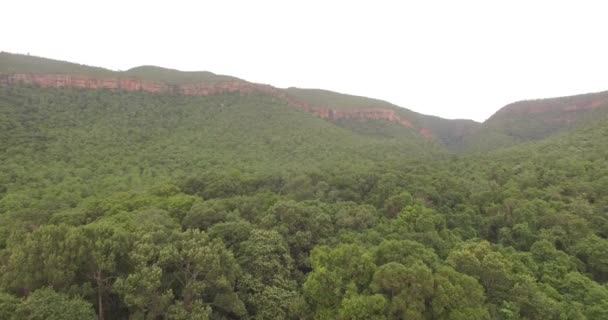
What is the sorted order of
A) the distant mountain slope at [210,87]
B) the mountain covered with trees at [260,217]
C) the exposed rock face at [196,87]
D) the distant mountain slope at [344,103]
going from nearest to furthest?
the mountain covered with trees at [260,217]
the exposed rock face at [196,87]
the distant mountain slope at [210,87]
the distant mountain slope at [344,103]

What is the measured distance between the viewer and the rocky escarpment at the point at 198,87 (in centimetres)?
6656

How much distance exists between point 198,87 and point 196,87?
465 millimetres

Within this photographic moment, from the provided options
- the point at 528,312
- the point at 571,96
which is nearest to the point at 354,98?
the point at 571,96

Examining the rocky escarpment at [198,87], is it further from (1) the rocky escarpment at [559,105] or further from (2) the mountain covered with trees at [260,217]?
(1) the rocky escarpment at [559,105]

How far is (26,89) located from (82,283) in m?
60.3

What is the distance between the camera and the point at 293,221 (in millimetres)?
29094

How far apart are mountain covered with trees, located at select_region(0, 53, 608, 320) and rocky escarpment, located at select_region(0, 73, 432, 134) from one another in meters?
0.48

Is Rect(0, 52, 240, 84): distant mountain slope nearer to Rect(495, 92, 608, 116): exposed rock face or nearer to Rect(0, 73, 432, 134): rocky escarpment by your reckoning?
Rect(0, 73, 432, 134): rocky escarpment

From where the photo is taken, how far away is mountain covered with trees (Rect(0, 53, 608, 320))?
18969mm

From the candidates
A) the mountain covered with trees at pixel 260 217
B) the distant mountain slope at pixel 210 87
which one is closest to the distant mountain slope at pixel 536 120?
the distant mountain slope at pixel 210 87

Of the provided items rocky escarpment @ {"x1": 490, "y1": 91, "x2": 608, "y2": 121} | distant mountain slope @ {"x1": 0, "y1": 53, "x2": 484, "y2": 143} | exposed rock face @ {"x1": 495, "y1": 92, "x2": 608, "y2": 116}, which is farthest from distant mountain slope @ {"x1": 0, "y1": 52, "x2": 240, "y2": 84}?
exposed rock face @ {"x1": 495, "y1": 92, "x2": 608, "y2": 116}

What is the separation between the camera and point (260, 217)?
3066 cm

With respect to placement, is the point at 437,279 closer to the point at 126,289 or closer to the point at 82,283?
the point at 126,289

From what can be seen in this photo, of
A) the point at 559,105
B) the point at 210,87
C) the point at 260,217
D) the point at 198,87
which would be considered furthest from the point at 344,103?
the point at 260,217
